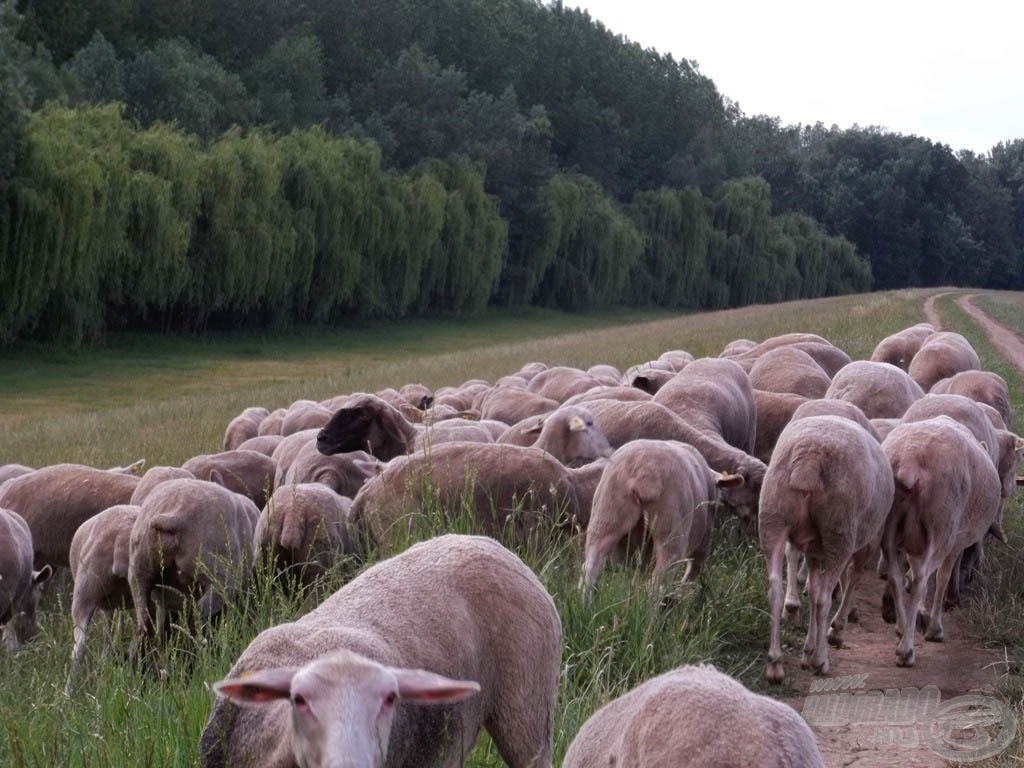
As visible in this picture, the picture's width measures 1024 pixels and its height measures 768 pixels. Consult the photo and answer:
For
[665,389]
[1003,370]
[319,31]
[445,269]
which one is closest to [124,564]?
[665,389]

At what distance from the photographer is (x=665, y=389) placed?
38.7 ft

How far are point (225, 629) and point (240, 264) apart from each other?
1490 inches

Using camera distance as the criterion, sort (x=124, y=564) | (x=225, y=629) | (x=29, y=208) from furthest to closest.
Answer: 1. (x=29, y=208)
2. (x=124, y=564)
3. (x=225, y=629)

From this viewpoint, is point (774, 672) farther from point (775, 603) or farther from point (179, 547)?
point (179, 547)

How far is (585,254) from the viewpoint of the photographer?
213 feet

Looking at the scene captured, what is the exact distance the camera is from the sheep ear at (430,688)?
3.38m

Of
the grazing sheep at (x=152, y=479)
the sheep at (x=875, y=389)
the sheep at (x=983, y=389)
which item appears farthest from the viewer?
the sheep at (x=983, y=389)

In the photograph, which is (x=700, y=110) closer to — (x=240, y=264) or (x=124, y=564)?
(x=240, y=264)

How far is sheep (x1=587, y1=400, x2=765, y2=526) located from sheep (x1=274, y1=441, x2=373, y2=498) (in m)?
1.86

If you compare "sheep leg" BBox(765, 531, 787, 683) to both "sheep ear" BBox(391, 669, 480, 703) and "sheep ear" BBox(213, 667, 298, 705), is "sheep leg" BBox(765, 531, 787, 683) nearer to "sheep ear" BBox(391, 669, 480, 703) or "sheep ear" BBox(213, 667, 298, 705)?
"sheep ear" BBox(391, 669, 480, 703)

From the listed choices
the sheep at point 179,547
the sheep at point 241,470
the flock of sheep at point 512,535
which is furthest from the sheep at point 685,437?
the sheep at point 179,547

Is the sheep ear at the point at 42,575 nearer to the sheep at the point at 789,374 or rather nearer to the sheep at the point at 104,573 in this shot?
the sheep at the point at 104,573

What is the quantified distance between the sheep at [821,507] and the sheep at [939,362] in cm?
774

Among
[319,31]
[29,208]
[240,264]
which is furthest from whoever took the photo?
[319,31]
